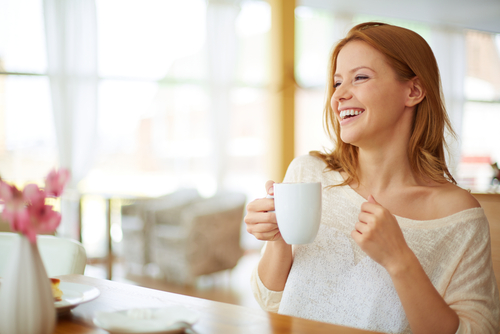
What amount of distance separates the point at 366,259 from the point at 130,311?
621 mm

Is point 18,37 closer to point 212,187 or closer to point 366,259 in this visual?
point 212,187

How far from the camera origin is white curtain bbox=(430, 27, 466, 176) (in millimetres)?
6719

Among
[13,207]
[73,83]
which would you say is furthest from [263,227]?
A: [73,83]

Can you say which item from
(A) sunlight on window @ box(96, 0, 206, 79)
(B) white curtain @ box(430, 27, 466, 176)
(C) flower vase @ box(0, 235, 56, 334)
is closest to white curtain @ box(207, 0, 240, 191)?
(A) sunlight on window @ box(96, 0, 206, 79)

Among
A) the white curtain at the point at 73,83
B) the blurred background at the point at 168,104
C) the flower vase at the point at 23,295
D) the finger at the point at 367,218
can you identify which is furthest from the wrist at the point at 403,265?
the white curtain at the point at 73,83

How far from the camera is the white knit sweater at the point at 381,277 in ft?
3.39

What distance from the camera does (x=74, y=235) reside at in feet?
15.6

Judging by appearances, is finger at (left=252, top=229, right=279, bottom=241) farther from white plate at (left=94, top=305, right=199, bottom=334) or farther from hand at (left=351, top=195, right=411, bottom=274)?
white plate at (left=94, top=305, right=199, bottom=334)

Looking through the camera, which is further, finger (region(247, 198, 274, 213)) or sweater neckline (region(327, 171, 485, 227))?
sweater neckline (region(327, 171, 485, 227))

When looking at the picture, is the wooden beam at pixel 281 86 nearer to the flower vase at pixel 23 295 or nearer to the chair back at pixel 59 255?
the chair back at pixel 59 255

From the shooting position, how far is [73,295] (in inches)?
32.4

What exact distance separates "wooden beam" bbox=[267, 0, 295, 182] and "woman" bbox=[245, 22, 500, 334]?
14.5 feet

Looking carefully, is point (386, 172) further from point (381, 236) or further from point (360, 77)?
point (381, 236)

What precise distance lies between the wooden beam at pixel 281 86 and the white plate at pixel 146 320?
5009mm
